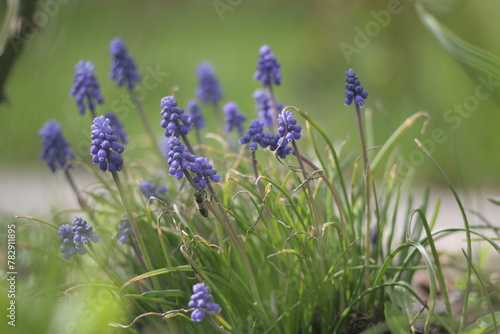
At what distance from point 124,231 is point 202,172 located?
0.35 metres

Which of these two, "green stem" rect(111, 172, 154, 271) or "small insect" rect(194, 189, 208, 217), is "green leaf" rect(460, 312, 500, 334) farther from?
"green stem" rect(111, 172, 154, 271)

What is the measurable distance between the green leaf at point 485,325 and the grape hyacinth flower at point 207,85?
1301 millimetres

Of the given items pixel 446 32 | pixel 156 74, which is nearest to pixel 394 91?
pixel 156 74

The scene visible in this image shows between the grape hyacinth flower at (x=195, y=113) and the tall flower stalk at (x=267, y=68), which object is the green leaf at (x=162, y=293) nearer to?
the tall flower stalk at (x=267, y=68)

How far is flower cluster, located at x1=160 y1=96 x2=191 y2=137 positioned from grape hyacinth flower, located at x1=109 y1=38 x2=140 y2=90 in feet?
2.09

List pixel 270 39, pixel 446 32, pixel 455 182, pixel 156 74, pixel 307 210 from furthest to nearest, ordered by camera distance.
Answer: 1. pixel 270 39
2. pixel 455 182
3. pixel 156 74
4. pixel 446 32
5. pixel 307 210

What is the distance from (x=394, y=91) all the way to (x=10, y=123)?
3.25 meters

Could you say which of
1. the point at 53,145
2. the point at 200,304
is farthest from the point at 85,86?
the point at 200,304

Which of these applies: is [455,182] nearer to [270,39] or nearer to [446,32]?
[446,32]

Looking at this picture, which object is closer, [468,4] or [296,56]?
[468,4]

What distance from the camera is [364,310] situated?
164 cm

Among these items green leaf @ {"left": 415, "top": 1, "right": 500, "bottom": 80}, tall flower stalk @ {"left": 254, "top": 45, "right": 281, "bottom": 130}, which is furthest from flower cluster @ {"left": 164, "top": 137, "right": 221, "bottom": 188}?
green leaf @ {"left": 415, "top": 1, "right": 500, "bottom": 80}

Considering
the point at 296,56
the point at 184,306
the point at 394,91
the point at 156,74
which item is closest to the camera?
the point at 184,306

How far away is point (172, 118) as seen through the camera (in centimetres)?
145
